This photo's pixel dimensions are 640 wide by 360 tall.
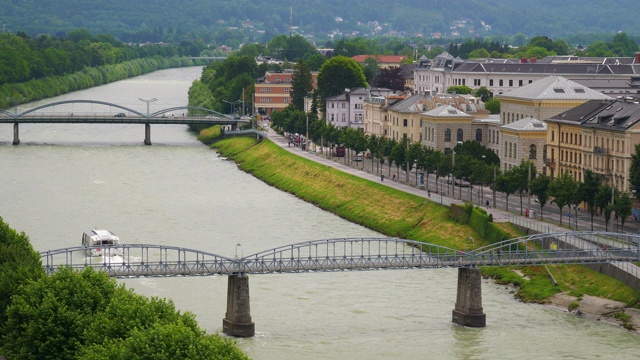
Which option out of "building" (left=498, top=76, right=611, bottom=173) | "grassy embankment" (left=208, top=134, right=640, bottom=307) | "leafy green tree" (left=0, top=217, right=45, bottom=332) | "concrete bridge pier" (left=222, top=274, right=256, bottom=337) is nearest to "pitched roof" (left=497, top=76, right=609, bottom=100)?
"building" (left=498, top=76, right=611, bottom=173)

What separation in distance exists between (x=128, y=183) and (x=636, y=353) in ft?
177

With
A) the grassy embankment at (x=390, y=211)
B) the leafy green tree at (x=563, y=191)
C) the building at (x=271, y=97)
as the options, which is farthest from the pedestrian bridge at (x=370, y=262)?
the building at (x=271, y=97)

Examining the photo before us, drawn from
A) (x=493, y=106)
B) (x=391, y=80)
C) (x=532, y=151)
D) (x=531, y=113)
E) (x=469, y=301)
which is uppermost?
(x=531, y=113)

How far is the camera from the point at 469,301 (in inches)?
2552

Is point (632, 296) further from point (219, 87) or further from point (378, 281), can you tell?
point (219, 87)

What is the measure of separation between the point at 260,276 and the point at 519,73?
87357mm

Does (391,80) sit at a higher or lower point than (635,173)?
higher

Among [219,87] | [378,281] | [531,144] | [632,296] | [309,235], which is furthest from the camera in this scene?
[219,87]

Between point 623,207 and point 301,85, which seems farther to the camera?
point 301,85

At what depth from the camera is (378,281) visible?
7281 cm

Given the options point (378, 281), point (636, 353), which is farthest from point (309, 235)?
point (636, 353)

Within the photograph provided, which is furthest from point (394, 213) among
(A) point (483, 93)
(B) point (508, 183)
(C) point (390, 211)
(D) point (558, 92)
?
(A) point (483, 93)

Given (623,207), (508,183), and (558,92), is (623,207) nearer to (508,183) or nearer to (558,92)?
(508,183)

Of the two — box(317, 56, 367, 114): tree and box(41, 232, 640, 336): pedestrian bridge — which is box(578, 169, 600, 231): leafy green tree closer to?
box(41, 232, 640, 336): pedestrian bridge
